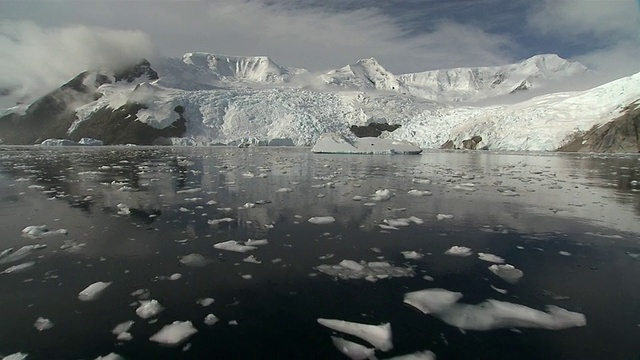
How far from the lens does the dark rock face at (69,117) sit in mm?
95500

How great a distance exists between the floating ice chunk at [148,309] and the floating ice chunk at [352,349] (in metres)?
1.56

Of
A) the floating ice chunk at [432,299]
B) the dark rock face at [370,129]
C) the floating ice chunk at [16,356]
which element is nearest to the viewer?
the floating ice chunk at [16,356]

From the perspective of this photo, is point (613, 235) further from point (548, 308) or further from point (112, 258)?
point (112, 258)

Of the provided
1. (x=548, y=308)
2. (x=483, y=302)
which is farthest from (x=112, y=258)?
(x=548, y=308)

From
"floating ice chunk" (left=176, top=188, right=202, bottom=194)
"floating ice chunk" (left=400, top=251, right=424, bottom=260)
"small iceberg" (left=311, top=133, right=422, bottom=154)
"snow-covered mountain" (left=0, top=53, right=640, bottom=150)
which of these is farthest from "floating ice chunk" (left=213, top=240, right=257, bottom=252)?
"snow-covered mountain" (left=0, top=53, right=640, bottom=150)

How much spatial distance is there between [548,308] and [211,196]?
739cm

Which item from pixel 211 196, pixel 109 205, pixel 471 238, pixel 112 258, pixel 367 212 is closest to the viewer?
pixel 112 258

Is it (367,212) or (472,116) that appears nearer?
(367,212)

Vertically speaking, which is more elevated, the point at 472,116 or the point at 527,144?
the point at 472,116

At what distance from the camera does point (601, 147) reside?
47.4m

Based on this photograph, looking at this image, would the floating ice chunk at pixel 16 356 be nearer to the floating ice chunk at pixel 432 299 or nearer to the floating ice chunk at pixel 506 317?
the floating ice chunk at pixel 432 299

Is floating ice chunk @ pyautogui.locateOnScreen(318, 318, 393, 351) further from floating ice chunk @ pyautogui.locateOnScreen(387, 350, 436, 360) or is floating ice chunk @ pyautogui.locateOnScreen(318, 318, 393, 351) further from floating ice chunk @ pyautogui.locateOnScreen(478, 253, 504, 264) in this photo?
floating ice chunk @ pyautogui.locateOnScreen(478, 253, 504, 264)

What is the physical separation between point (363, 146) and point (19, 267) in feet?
103

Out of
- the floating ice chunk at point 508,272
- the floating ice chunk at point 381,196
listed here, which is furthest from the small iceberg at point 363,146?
the floating ice chunk at point 508,272
